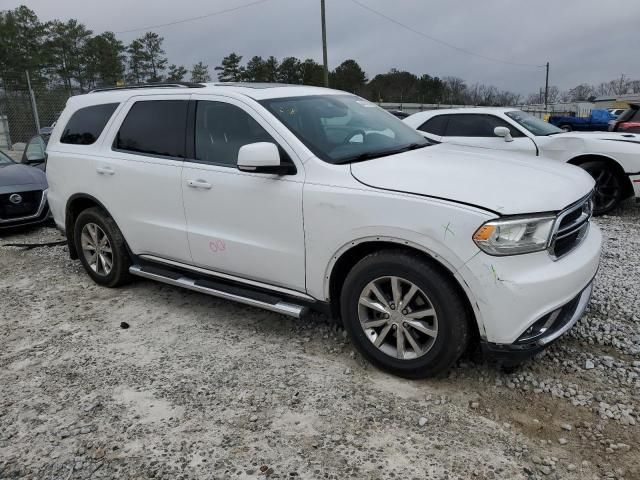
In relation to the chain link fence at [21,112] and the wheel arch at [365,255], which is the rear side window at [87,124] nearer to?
the wheel arch at [365,255]

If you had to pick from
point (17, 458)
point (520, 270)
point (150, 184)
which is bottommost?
point (17, 458)

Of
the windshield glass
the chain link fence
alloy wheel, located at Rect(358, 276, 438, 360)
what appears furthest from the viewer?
the chain link fence

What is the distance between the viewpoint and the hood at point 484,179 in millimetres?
2822

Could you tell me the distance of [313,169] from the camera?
334 cm

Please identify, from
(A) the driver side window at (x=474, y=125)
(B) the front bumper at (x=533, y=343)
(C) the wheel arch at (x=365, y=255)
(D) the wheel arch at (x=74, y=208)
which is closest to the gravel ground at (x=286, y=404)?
(B) the front bumper at (x=533, y=343)

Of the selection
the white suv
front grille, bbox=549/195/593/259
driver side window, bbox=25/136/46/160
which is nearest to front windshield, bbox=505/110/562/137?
the white suv

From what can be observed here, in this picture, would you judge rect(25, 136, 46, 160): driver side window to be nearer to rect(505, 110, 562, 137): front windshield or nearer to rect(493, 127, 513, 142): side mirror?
rect(493, 127, 513, 142): side mirror

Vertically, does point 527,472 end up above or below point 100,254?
below

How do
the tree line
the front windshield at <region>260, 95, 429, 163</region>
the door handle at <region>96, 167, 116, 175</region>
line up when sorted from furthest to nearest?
1. the tree line
2. the door handle at <region>96, 167, 116, 175</region>
3. the front windshield at <region>260, 95, 429, 163</region>

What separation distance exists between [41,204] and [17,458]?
5687 millimetres

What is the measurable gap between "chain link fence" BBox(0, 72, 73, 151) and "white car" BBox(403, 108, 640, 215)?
45.0ft

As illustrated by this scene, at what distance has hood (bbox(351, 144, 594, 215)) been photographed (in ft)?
9.26

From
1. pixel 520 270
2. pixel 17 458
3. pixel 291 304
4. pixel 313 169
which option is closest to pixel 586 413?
pixel 520 270

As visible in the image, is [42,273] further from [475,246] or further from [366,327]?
[475,246]
